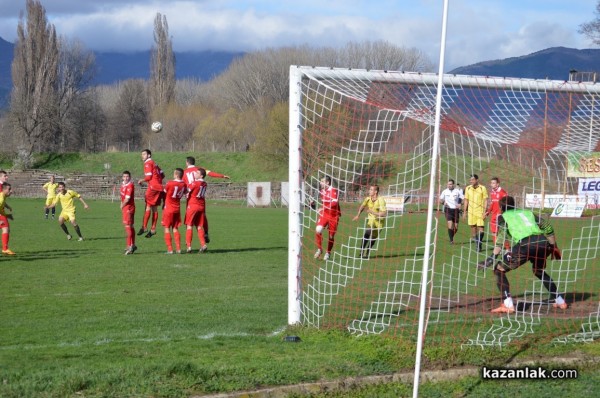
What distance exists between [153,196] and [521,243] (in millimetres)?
10050

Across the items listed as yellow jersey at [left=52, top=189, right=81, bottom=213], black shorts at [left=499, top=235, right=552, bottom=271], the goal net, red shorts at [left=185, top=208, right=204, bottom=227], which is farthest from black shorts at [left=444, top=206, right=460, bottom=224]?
black shorts at [left=499, top=235, right=552, bottom=271]

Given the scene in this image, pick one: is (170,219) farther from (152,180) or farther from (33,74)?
(33,74)

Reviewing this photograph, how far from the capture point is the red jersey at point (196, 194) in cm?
1664

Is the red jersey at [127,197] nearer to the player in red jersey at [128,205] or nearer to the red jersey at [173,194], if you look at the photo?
the player in red jersey at [128,205]

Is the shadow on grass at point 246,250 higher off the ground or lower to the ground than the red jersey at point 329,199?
lower

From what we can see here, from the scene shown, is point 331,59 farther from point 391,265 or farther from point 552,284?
point 552,284

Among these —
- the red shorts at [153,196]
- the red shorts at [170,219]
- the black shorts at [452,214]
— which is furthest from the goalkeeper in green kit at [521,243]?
the black shorts at [452,214]

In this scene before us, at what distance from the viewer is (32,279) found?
13.3m

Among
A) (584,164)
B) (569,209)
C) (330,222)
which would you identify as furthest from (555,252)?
(330,222)

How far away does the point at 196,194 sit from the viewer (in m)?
16.7

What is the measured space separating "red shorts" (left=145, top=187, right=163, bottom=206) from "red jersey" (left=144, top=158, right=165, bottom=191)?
67 millimetres

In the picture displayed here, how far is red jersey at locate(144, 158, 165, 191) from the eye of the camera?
1700 cm

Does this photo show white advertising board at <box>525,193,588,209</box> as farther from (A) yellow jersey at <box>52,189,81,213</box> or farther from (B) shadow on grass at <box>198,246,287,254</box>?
(A) yellow jersey at <box>52,189,81,213</box>

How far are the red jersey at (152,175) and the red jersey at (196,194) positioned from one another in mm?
994
